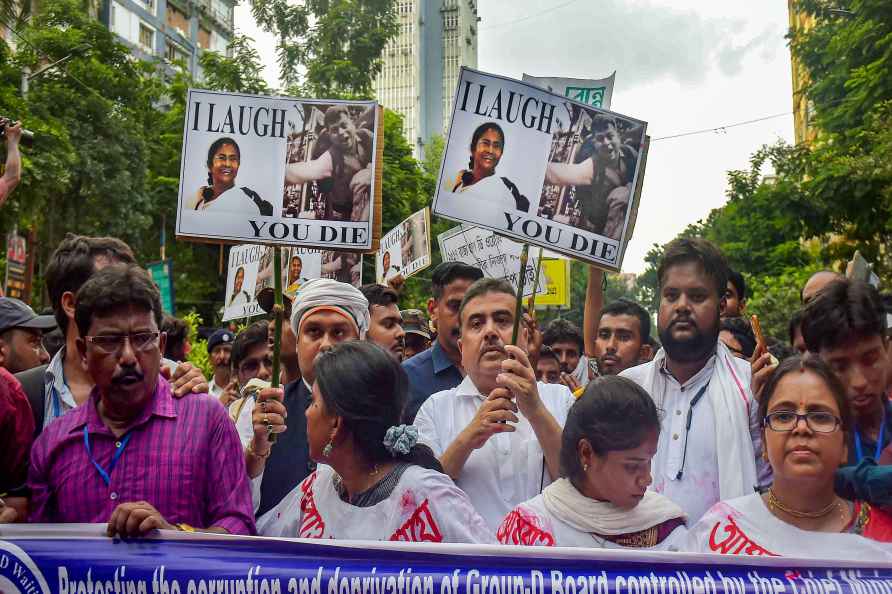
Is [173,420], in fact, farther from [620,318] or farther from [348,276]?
[348,276]

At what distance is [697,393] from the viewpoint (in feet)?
12.7

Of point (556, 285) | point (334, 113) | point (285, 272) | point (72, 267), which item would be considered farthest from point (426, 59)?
point (72, 267)

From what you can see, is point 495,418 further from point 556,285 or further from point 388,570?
point 556,285

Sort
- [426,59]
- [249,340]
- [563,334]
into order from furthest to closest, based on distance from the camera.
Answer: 1. [426,59]
2. [563,334]
3. [249,340]

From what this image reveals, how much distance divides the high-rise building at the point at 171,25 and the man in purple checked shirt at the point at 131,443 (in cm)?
4435

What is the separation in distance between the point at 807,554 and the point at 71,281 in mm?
2653

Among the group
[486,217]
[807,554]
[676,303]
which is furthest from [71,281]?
[807,554]

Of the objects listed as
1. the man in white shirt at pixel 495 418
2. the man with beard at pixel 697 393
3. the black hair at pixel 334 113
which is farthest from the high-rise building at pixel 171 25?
the man with beard at pixel 697 393

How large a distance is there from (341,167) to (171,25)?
56.0 metres

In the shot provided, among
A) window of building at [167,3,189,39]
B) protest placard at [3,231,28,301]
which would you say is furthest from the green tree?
window of building at [167,3,189,39]

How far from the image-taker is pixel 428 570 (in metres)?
2.78

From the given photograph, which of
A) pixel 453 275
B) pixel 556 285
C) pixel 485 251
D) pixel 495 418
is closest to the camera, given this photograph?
pixel 495 418

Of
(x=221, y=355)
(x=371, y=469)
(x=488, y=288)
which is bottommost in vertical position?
(x=371, y=469)

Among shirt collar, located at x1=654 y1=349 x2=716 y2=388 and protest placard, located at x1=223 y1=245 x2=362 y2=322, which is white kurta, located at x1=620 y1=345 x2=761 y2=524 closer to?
shirt collar, located at x1=654 y1=349 x2=716 y2=388
